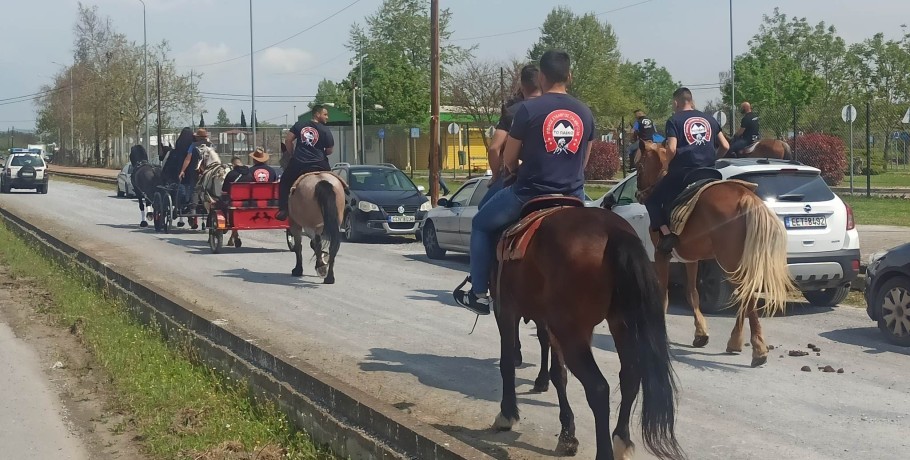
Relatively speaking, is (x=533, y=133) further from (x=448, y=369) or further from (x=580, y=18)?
(x=580, y=18)

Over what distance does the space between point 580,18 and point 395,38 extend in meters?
18.7

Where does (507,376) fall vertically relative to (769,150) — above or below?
below

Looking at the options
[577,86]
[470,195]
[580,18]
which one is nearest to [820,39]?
[577,86]

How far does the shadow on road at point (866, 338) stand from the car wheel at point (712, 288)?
1.32m

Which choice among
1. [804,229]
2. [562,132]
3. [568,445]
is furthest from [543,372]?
[804,229]

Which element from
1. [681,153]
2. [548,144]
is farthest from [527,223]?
[681,153]

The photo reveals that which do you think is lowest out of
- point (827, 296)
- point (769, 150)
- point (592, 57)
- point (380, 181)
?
point (827, 296)

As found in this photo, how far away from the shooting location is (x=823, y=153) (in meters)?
33.8

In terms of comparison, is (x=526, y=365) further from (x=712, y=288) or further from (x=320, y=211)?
(x=320, y=211)

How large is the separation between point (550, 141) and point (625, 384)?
1654 millimetres

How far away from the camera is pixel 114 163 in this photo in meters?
103

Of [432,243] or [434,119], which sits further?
[434,119]

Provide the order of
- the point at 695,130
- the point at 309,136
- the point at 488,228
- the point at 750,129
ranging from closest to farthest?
the point at 488,228, the point at 695,130, the point at 309,136, the point at 750,129

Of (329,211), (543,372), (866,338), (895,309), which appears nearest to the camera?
(543,372)
